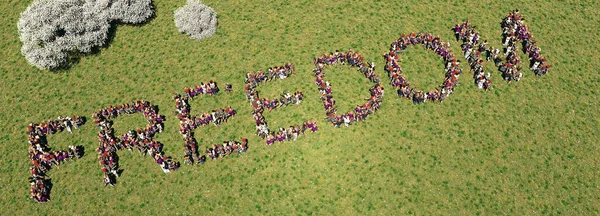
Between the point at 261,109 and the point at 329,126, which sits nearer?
the point at 329,126

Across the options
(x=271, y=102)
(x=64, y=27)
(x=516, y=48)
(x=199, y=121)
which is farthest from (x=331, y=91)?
(x=64, y=27)

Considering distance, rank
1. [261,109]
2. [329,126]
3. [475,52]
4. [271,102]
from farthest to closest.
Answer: [475,52] → [271,102] → [261,109] → [329,126]

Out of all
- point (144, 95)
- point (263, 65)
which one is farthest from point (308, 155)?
point (144, 95)

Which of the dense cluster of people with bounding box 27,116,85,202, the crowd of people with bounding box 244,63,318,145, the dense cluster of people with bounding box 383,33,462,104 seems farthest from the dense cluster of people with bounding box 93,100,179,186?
the dense cluster of people with bounding box 383,33,462,104

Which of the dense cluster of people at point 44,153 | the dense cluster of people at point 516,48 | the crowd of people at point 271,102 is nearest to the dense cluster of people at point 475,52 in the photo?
the dense cluster of people at point 516,48

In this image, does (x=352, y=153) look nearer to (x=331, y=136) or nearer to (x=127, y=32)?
(x=331, y=136)

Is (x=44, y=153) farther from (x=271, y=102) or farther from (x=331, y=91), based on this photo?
(x=331, y=91)

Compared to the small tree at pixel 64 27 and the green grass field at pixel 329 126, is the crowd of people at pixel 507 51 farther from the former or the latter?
the small tree at pixel 64 27

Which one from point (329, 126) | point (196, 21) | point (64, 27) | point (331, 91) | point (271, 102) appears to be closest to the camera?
point (329, 126)
